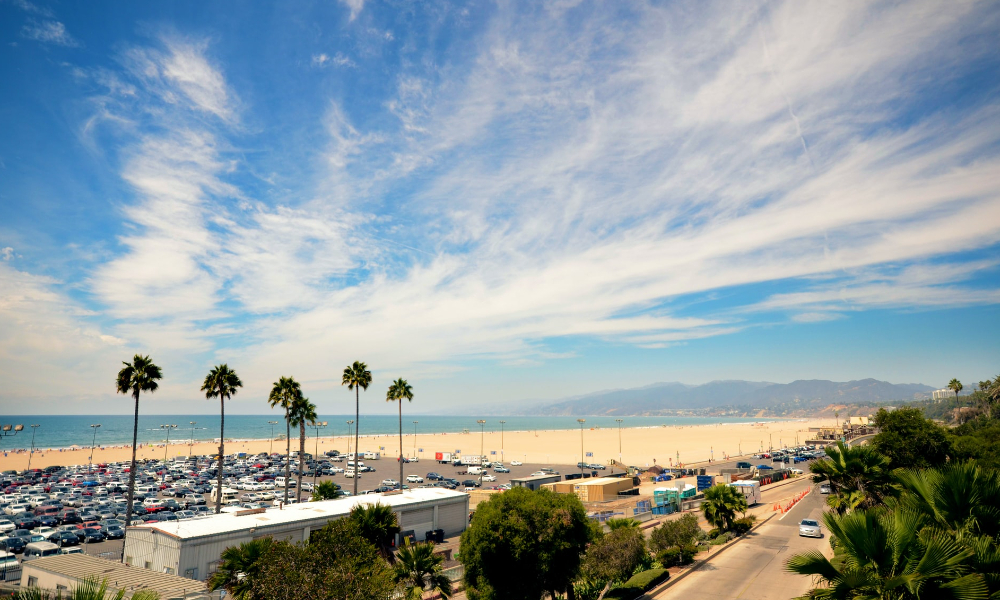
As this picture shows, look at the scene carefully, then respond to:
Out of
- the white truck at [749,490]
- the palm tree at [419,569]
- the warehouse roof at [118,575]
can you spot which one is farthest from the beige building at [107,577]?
the white truck at [749,490]

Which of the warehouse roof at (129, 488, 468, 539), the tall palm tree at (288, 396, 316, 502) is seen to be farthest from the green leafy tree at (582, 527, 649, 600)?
the tall palm tree at (288, 396, 316, 502)

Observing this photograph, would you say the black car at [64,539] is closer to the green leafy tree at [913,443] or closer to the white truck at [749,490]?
the white truck at [749,490]

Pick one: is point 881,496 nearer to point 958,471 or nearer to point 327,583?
point 958,471

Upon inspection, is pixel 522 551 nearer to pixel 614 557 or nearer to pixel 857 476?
pixel 614 557

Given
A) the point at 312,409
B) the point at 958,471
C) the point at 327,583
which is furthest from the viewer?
the point at 312,409

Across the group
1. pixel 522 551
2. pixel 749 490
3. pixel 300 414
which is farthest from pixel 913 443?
pixel 300 414

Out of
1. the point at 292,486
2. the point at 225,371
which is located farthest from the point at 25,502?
the point at 225,371

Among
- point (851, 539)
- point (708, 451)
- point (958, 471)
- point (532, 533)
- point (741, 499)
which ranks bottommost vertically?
point (708, 451)
